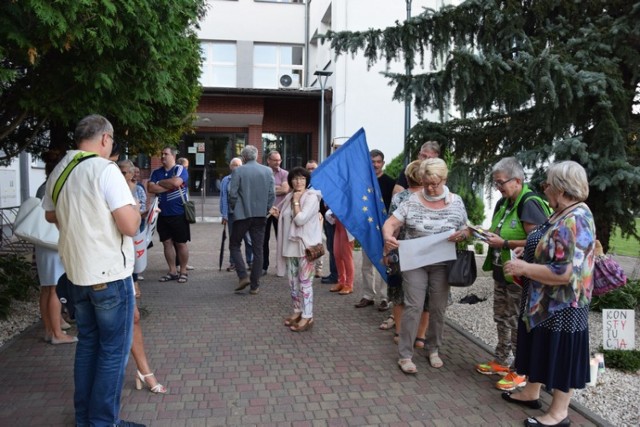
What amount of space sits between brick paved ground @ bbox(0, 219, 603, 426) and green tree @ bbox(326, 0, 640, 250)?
7.59ft

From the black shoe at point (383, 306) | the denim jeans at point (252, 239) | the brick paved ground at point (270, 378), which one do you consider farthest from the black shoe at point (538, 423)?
the denim jeans at point (252, 239)

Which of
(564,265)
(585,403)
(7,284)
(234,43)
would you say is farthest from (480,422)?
(234,43)

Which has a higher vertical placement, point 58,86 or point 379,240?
point 58,86

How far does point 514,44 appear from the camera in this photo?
20.2ft

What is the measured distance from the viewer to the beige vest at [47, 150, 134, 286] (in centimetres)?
302

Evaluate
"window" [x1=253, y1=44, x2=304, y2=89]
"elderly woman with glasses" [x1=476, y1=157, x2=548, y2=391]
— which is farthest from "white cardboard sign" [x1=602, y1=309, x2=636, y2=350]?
"window" [x1=253, y1=44, x2=304, y2=89]

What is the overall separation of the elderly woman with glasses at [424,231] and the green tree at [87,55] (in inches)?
103

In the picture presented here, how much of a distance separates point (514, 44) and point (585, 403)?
4175 mm

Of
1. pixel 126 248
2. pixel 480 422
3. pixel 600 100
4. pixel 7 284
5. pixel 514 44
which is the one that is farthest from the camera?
pixel 7 284

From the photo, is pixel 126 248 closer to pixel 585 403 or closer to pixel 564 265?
pixel 564 265

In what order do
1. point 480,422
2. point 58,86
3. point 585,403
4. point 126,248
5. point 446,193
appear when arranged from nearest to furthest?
point 126,248, point 480,422, point 585,403, point 446,193, point 58,86

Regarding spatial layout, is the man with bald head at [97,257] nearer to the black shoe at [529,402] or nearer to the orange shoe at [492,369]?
the black shoe at [529,402]

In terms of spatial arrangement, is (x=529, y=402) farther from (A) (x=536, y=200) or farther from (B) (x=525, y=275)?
(A) (x=536, y=200)

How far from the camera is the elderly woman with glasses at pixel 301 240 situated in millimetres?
5602
